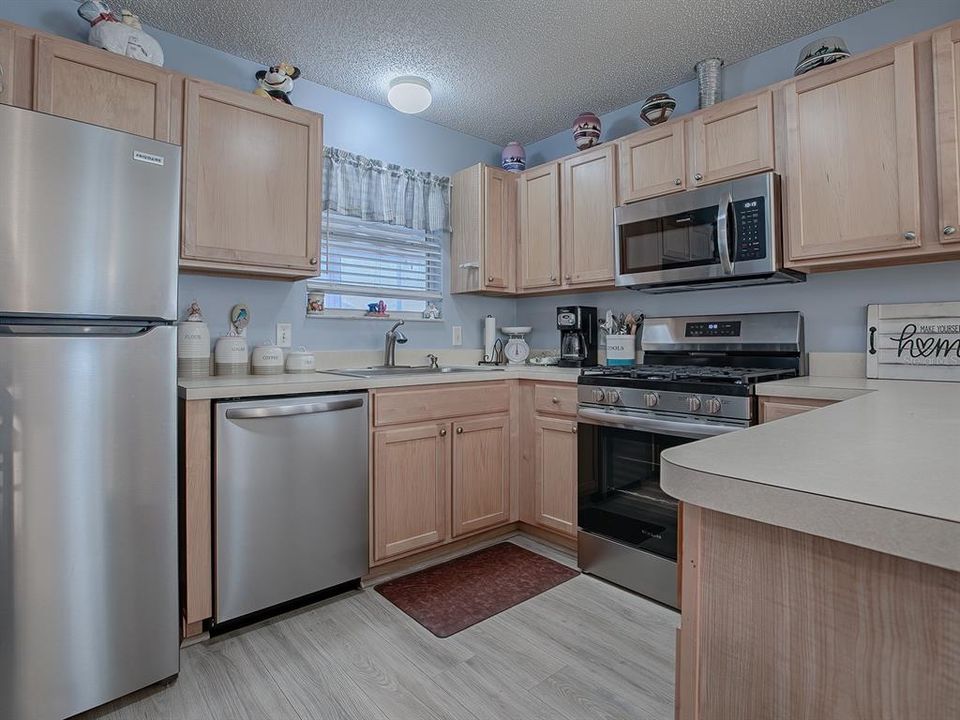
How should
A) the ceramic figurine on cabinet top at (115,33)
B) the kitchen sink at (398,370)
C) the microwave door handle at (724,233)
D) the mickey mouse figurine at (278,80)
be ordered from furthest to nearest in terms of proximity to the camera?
1. the kitchen sink at (398,370)
2. the mickey mouse figurine at (278,80)
3. the microwave door handle at (724,233)
4. the ceramic figurine on cabinet top at (115,33)

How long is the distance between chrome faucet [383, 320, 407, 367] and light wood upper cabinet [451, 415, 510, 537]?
2.11ft

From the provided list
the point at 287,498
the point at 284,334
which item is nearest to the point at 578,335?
the point at 284,334

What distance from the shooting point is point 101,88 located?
1.93 metres

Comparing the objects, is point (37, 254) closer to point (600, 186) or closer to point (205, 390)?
point (205, 390)

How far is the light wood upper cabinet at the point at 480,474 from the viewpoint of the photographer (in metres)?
2.60

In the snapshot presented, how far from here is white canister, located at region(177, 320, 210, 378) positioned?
2.26 metres

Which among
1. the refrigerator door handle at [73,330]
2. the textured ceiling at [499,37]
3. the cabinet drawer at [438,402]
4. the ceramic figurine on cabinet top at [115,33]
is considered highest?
the textured ceiling at [499,37]

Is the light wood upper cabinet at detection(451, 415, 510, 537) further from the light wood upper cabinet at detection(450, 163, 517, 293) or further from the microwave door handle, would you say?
the microwave door handle

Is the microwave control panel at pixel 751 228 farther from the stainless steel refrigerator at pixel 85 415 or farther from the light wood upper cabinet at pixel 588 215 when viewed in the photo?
the stainless steel refrigerator at pixel 85 415

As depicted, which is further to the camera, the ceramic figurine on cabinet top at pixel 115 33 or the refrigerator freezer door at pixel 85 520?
the ceramic figurine on cabinet top at pixel 115 33

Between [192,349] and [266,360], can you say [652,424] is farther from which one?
[192,349]

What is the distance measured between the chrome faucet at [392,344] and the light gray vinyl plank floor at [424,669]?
130cm

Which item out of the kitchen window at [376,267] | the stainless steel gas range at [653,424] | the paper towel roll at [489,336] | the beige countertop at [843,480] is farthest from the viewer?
the paper towel roll at [489,336]

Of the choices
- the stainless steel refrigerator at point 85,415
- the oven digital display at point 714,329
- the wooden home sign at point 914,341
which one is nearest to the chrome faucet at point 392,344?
the stainless steel refrigerator at point 85,415
